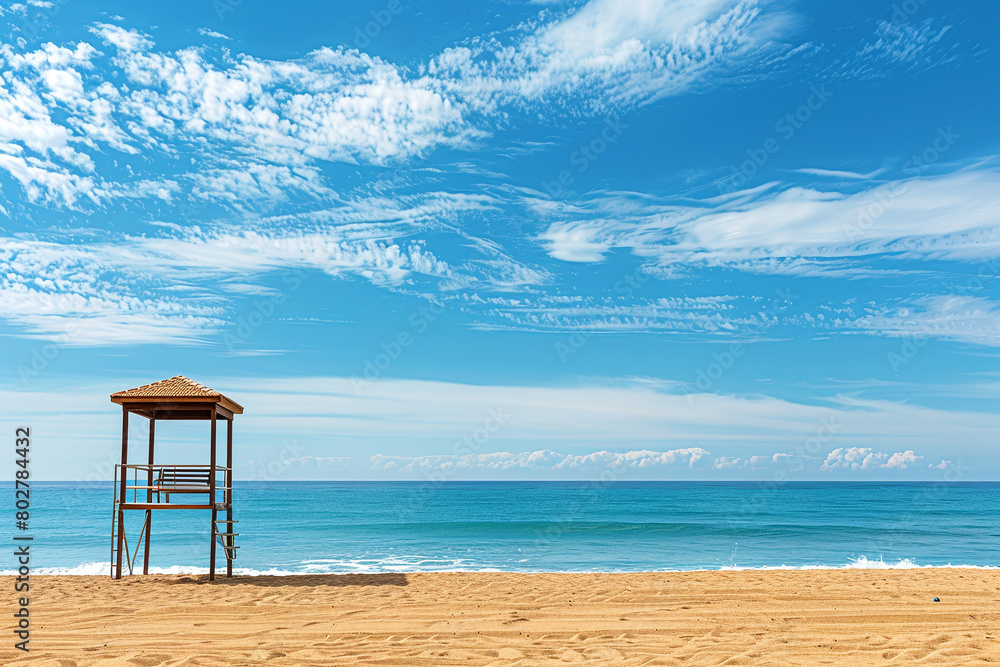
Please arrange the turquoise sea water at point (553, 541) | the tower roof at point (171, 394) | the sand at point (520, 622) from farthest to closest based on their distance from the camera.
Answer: the turquoise sea water at point (553, 541), the tower roof at point (171, 394), the sand at point (520, 622)

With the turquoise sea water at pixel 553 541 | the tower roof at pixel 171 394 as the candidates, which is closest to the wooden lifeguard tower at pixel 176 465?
the tower roof at pixel 171 394

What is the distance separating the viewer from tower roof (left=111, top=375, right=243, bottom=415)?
582 inches

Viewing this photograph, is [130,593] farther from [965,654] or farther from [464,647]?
[965,654]

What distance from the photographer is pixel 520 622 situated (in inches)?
369

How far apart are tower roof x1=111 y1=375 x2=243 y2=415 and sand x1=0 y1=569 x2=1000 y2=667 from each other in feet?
12.3

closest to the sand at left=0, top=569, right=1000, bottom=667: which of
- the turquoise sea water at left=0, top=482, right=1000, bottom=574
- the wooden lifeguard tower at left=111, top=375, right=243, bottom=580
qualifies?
the wooden lifeguard tower at left=111, top=375, right=243, bottom=580

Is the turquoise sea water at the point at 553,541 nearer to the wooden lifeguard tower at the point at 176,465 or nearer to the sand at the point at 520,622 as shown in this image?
the wooden lifeguard tower at the point at 176,465

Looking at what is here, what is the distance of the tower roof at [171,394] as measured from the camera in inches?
582

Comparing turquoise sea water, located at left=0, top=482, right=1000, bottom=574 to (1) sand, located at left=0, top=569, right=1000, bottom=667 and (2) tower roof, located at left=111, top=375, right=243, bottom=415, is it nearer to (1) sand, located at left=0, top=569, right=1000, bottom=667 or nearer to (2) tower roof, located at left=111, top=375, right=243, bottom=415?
(2) tower roof, located at left=111, top=375, right=243, bottom=415

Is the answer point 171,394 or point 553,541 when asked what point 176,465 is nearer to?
point 171,394

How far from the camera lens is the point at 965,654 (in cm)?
739

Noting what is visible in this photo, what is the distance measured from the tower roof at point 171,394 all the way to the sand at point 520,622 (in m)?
3.74

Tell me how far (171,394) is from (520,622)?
31.9ft

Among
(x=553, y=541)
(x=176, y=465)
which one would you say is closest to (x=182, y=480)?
(x=176, y=465)
